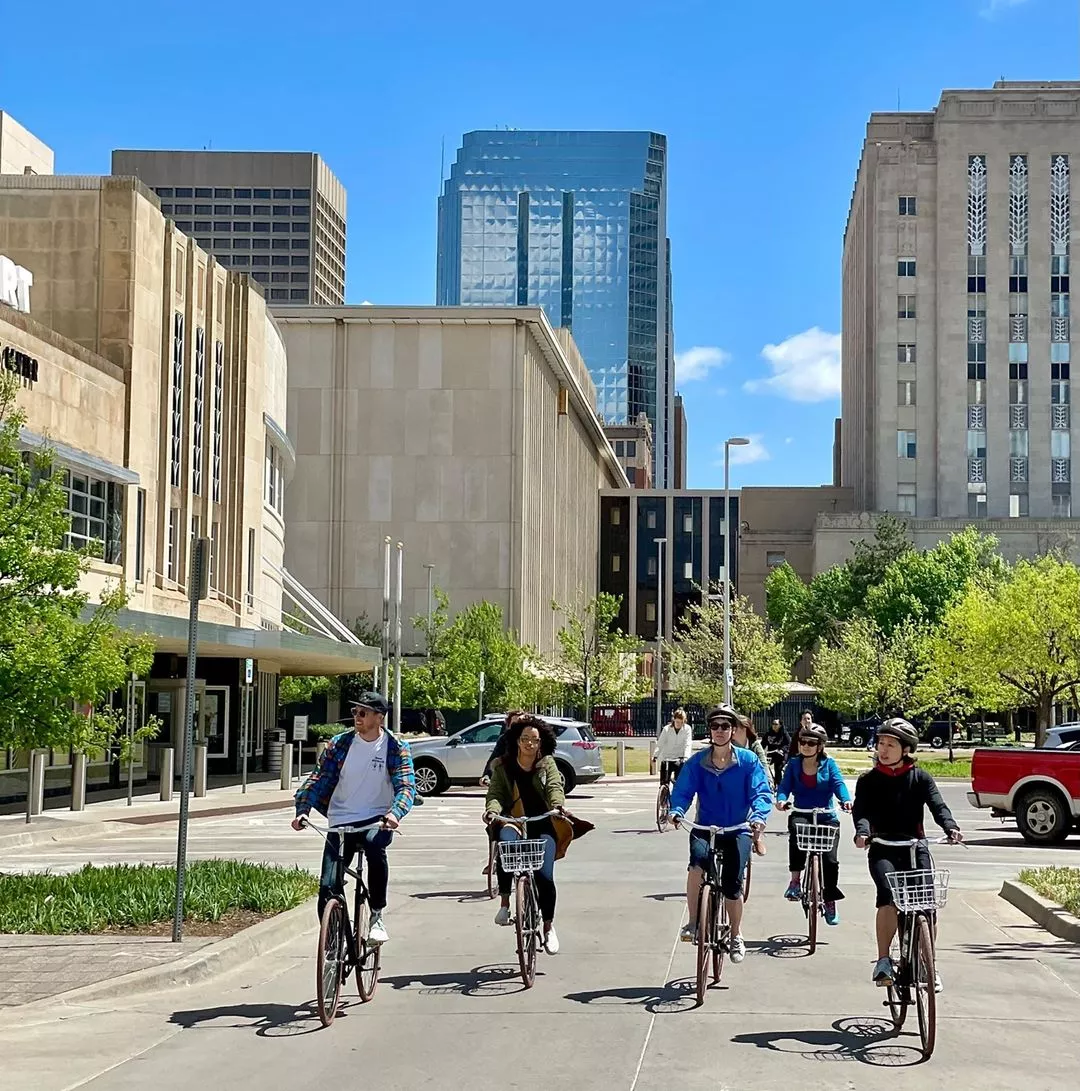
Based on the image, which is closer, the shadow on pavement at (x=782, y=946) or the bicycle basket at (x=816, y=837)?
the shadow on pavement at (x=782, y=946)

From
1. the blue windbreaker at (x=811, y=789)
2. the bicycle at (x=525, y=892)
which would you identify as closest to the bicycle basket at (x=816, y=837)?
the blue windbreaker at (x=811, y=789)

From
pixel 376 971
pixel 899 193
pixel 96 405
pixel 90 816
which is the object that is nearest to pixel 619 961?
pixel 376 971

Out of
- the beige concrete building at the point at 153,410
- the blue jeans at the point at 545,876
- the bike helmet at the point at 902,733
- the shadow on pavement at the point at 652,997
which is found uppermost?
the beige concrete building at the point at 153,410

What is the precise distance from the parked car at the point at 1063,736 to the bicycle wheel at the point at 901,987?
14.8 metres

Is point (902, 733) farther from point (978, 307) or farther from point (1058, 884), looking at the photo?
point (978, 307)

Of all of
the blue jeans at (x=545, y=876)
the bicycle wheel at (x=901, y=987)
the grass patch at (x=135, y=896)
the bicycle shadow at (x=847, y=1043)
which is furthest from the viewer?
the grass patch at (x=135, y=896)

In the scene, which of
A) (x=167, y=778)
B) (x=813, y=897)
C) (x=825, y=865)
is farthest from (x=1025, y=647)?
(x=813, y=897)

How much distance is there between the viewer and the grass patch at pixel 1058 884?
1353cm

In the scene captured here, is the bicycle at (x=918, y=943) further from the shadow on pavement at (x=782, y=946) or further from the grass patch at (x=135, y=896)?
the grass patch at (x=135, y=896)

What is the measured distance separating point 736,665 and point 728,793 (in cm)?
6113

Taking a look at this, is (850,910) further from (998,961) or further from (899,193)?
(899,193)

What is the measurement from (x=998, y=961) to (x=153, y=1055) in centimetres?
638

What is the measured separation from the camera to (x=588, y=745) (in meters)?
34.3

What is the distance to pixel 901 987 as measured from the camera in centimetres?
880
